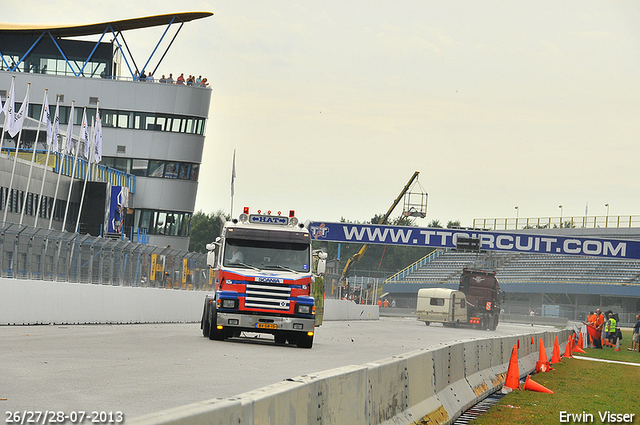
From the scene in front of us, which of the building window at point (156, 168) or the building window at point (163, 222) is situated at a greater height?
the building window at point (156, 168)

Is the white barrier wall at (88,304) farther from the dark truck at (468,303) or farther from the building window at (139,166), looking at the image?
the building window at (139,166)

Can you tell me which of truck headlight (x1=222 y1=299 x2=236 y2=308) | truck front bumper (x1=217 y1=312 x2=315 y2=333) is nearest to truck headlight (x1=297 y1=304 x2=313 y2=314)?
truck front bumper (x1=217 y1=312 x2=315 y2=333)

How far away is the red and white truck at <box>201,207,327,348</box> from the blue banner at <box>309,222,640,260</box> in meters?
44.9

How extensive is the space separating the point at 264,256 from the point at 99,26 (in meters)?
50.5

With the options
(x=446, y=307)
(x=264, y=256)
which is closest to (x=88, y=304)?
(x=264, y=256)

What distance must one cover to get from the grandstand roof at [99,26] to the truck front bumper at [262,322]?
159 ft

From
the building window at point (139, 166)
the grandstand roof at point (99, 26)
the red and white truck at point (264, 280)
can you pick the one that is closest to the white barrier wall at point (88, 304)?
the red and white truck at point (264, 280)

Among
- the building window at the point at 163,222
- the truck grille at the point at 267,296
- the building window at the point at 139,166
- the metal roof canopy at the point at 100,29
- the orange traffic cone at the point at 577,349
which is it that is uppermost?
the metal roof canopy at the point at 100,29

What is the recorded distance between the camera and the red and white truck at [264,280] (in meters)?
19.5

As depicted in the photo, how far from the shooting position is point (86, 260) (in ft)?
84.5

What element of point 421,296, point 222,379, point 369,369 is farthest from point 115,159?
point 369,369

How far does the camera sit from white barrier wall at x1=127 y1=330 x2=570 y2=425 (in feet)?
16.3

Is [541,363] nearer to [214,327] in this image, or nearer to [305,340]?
[305,340]

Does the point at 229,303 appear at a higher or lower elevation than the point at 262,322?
higher
